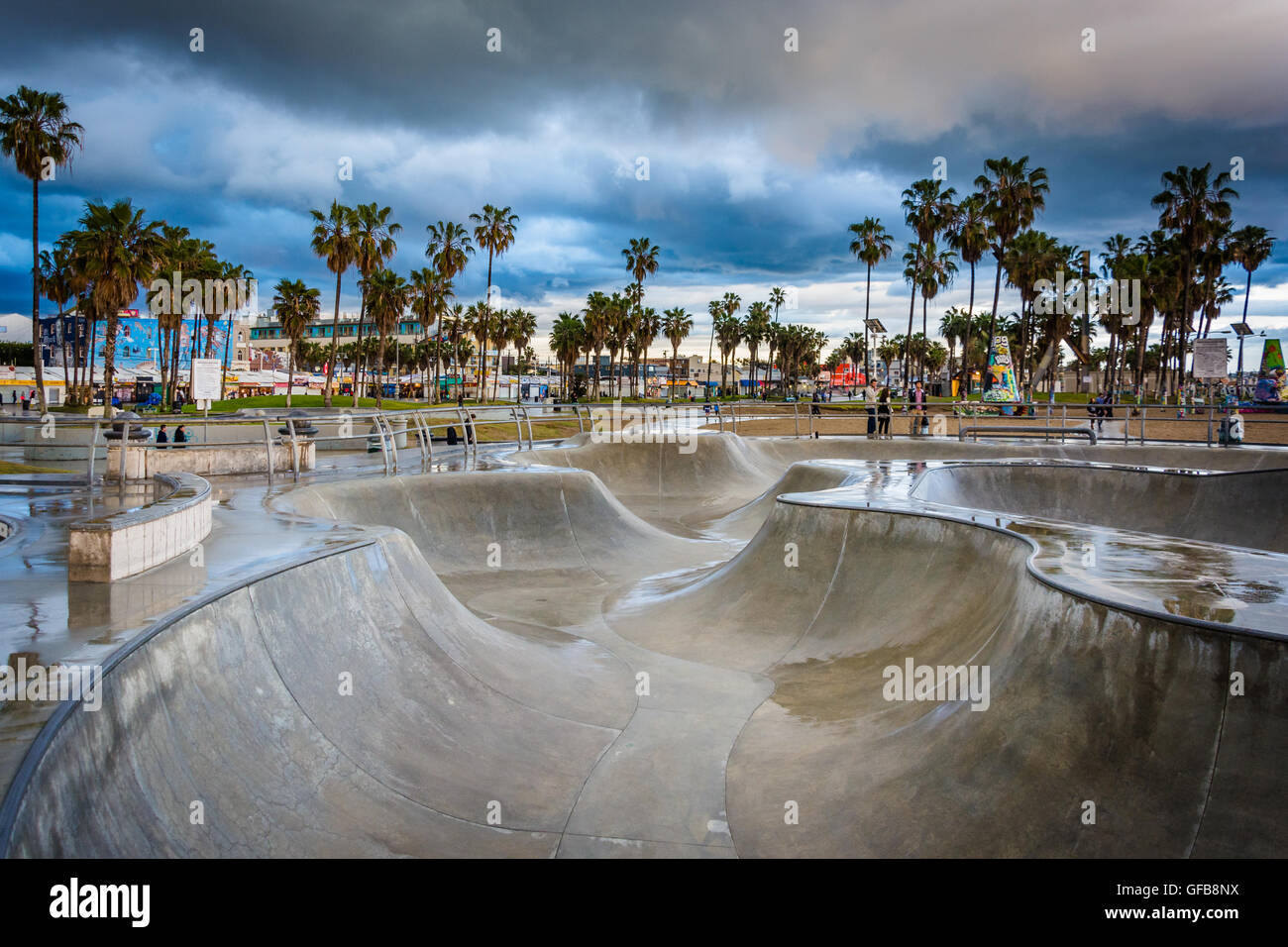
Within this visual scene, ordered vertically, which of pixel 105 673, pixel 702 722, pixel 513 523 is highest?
pixel 105 673

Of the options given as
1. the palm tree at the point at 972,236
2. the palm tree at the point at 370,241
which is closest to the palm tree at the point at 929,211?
the palm tree at the point at 972,236

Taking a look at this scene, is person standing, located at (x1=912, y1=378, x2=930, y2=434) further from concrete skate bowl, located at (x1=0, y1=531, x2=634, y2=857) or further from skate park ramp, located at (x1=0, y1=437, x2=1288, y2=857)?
concrete skate bowl, located at (x1=0, y1=531, x2=634, y2=857)

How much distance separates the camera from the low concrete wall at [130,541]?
17.9 feet

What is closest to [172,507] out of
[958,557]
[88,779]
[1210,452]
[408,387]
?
[88,779]

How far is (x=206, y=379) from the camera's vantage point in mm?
21688

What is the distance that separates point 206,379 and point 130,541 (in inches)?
720

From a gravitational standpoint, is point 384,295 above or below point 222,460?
above

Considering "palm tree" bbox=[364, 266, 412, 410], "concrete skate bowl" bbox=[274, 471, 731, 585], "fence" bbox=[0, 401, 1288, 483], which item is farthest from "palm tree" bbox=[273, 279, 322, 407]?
"concrete skate bowl" bbox=[274, 471, 731, 585]

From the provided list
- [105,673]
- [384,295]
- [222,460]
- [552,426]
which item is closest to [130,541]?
[105,673]

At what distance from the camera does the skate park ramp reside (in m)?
3.37

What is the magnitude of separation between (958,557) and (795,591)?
1891mm

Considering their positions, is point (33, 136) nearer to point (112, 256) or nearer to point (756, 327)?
point (112, 256)

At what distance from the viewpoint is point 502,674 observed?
22.5ft
